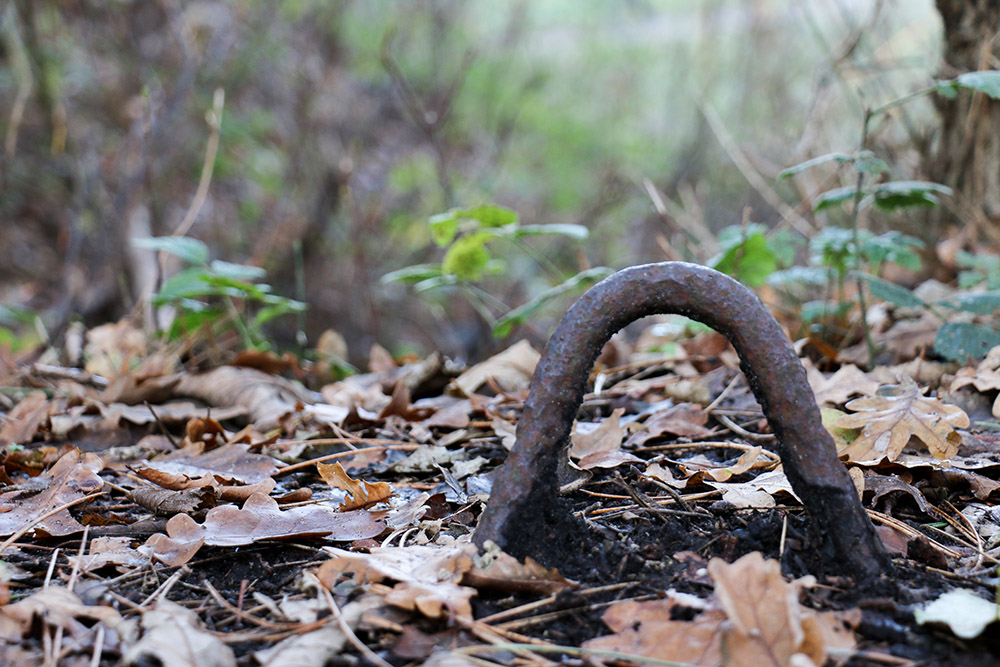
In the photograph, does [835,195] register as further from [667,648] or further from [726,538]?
[667,648]

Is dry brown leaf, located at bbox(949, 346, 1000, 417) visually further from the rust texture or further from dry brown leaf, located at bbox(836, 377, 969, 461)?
the rust texture

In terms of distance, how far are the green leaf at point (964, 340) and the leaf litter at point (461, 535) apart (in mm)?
49

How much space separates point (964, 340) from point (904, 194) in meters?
0.61

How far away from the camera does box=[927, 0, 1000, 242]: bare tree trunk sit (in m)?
3.06

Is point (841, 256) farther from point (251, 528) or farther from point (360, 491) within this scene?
point (251, 528)

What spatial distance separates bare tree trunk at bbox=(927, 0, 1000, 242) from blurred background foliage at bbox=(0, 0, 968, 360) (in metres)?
1.96

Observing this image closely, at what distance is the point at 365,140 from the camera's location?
773 cm

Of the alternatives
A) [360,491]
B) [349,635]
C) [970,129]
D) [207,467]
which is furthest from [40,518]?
[970,129]

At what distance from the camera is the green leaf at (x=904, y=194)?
2.40 meters

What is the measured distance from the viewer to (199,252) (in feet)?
10.1

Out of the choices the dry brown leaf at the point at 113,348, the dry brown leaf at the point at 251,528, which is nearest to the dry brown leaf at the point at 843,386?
the dry brown leaf at the point at 251,528

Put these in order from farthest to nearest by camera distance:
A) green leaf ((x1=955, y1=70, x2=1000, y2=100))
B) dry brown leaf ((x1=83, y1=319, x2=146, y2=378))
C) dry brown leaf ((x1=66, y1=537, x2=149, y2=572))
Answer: dry brown leaf ((x1=83, y1=319, x2=146, y2=378))
green leaf ((x1=955, y1=70, x2=1000, y2=100))
dry brown leaf ((x1=66, y1=537, x2=149, y2=572))

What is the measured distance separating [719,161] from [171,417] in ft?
21.4

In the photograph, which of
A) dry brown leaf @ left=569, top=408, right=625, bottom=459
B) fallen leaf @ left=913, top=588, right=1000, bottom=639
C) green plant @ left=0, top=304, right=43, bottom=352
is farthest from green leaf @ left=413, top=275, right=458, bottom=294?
green plant @ left=0, top=304, right=43, bottom=352
